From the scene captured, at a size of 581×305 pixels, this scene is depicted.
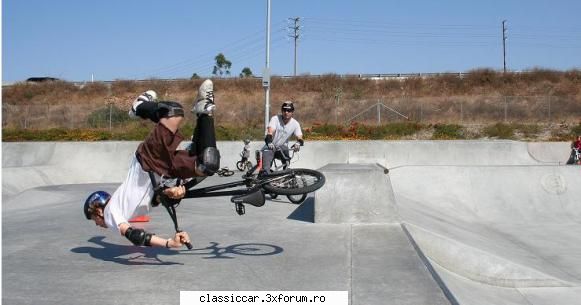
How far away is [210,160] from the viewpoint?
4.92 metres

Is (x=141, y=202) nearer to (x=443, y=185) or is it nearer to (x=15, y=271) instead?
(x=15, y=271)

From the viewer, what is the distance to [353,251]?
21.2 feet

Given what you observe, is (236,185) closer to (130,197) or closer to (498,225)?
(130,197)

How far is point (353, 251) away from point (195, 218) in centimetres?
372

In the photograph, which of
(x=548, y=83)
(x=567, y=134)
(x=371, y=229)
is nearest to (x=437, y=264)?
(x=371, y=229)

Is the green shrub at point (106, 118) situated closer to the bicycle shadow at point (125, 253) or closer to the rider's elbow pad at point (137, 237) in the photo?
the bicycle shadow at point (125, 253)

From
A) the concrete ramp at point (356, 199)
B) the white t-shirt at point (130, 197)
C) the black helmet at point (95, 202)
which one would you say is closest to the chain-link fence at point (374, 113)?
the concrete ramp at point (356, 199)

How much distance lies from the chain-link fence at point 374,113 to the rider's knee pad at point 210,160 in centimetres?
3055

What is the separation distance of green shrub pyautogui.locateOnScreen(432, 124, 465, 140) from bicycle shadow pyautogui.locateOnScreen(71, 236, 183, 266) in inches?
1033

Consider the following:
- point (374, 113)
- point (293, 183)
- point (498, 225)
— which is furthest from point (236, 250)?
point (374, 113)

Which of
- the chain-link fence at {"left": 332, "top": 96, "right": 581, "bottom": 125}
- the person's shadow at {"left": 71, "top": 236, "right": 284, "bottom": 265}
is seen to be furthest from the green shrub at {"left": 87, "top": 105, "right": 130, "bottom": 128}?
the person's shadow at {"left": 71, "top": 236, "right": 284, "bottom": 265}

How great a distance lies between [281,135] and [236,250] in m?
3.57

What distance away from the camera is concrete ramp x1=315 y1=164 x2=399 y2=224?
8.13 metres

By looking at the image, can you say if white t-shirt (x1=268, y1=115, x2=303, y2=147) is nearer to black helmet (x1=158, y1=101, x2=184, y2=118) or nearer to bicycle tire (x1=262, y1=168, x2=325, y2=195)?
bicycle tire (x1=262, y1=168, x2=325, y2=195)
